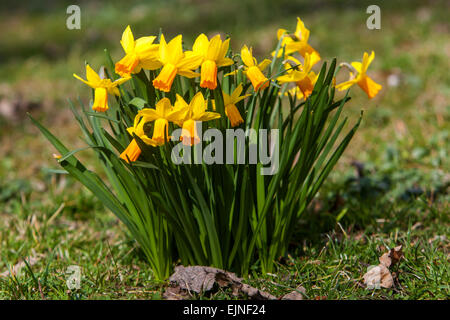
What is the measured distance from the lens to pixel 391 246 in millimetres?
1769

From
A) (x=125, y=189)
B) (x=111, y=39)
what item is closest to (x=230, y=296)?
(x=125, y=189)

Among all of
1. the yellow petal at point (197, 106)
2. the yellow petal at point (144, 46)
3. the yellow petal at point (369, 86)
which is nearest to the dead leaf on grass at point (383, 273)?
the yellow petal at point (369, 86)

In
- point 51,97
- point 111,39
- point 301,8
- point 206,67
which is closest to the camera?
point 206,67

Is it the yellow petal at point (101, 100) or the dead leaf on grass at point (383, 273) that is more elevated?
the yellow petal at point (101, 100)

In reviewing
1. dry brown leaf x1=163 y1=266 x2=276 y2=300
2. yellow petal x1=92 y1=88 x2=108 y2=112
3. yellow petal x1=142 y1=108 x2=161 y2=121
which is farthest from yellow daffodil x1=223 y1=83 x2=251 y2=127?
dry brown leaf x1=163 y1=266 x2=276 y2=300

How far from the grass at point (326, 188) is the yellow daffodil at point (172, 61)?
0.71m

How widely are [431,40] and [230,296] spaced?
4000mm

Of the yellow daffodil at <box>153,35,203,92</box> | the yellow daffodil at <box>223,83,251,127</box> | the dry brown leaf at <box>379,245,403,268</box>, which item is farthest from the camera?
the dry brown leaf at <box>379,245,403,268</box>

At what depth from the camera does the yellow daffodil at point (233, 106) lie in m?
1.45

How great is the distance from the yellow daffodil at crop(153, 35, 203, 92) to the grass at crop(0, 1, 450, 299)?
706 mm

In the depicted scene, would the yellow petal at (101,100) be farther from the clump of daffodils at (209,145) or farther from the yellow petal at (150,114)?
the yellow petal at (150,114)

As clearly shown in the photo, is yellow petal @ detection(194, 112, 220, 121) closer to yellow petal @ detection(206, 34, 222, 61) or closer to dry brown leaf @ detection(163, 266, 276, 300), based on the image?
yellow petal @ detection(206, 34, 222, 61)

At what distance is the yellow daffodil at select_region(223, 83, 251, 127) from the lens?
4.75 ft
